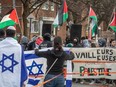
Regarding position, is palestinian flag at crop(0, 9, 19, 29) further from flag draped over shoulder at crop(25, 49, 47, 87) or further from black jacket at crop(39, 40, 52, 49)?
flag draped over shoulder at crop(25, 49, 47, 87)

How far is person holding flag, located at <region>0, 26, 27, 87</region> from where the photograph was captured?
24.2 feet

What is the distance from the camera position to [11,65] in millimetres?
7402

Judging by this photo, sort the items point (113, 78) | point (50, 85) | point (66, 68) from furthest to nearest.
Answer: point (113, 78), point (66, 68), point (50, 85)

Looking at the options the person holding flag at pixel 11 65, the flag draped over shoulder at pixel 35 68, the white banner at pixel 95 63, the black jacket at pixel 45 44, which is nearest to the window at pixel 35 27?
the white banner at pixel 95 63

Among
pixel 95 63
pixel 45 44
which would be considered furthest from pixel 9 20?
pixel 95 63

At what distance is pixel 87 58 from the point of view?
16.1 metres

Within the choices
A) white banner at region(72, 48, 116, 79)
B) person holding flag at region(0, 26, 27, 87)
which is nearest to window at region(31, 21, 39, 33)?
white banner at region(72, 48, 116, 79)

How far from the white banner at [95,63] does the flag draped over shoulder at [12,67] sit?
8.36 meters

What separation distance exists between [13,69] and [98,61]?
29.0ft

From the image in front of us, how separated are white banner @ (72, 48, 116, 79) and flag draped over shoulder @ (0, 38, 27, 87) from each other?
836 cm

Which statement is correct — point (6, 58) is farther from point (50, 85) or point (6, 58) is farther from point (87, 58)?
point (87, 58)

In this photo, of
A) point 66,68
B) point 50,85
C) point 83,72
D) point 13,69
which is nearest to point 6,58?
point 13,69

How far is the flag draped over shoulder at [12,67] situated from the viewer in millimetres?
7383

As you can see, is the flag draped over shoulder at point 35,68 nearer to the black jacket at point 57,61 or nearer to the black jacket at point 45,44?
the black jacket at point 45,44
